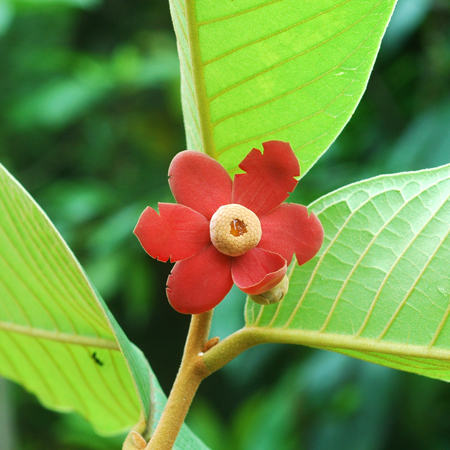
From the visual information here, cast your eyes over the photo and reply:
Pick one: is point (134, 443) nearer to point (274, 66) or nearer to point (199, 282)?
point (199, 282)

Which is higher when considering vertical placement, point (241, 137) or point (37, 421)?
point (241, 137)

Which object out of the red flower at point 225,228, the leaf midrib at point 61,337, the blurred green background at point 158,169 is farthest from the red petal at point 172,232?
the blurred green background at point 158,169

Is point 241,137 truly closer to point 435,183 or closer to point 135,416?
point 435,183

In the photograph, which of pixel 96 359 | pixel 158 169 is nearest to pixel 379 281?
pixel 96 359

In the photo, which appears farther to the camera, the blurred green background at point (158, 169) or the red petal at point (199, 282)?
the blurred green background at point (158, 169)

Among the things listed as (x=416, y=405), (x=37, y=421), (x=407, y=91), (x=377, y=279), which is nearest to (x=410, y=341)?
(x=377, y=279)

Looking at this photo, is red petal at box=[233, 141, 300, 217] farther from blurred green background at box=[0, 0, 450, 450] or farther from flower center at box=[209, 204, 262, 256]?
blurred green background at box=[0, 0, 450, 450]

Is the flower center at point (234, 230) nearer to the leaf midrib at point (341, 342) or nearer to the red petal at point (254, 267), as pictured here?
the red petal at point (254, 267)
